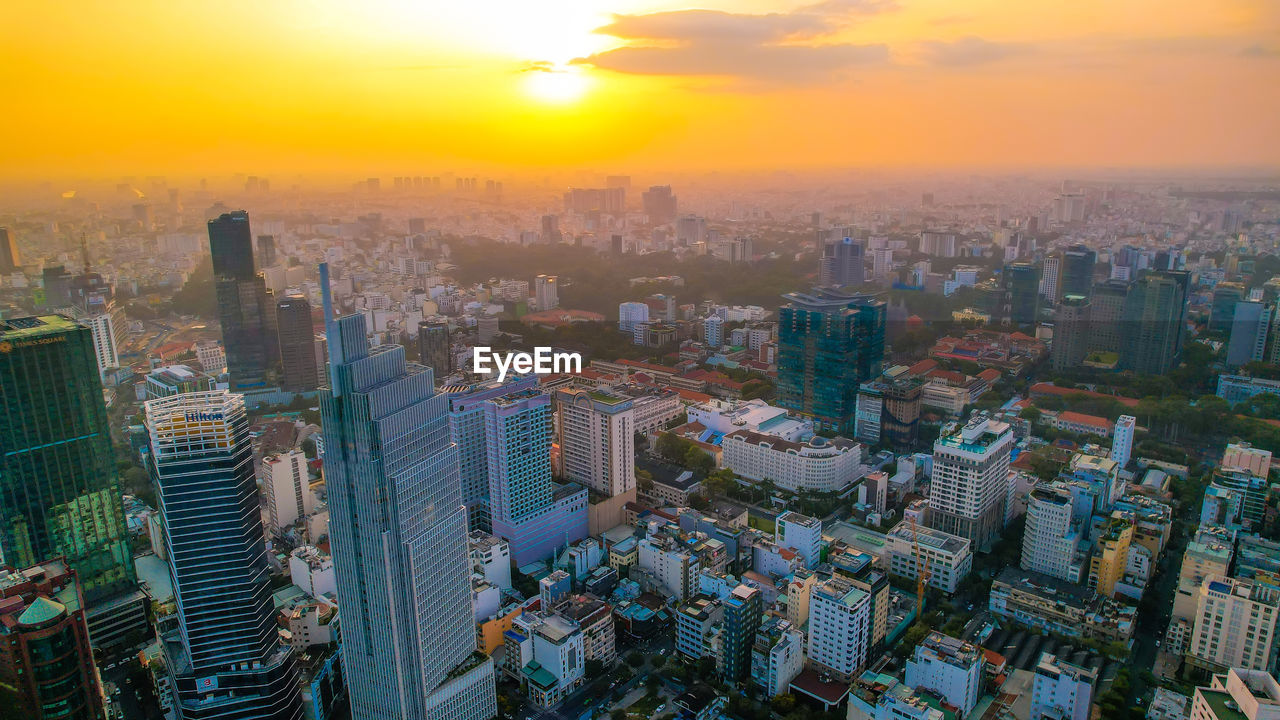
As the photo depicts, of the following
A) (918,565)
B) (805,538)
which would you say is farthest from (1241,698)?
(805,538)

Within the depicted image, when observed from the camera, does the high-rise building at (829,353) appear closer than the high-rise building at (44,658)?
No

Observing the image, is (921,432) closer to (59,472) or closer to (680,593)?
(680,593)

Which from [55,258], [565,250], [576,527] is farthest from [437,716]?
[565,250]

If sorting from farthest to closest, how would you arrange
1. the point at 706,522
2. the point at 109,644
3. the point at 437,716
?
the point at 706,522 < the point at 109,644 < the point at 437,716

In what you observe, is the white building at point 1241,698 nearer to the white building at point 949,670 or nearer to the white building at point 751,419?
the white building at point 949,670

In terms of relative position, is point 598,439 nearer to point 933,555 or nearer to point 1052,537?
point 933,555

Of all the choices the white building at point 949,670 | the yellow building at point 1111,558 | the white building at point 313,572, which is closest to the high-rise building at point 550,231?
the white building at point 313,572
